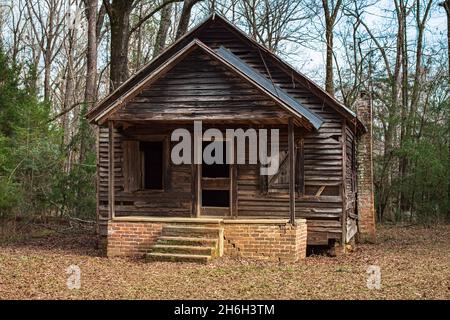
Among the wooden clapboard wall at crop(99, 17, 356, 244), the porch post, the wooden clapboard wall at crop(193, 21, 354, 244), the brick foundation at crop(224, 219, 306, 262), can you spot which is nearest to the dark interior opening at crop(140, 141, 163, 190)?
the wooden clapboard wall at crop(99, 17, 356, 244)

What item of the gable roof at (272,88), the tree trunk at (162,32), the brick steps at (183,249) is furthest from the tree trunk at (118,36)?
the brick steps at (183,249)

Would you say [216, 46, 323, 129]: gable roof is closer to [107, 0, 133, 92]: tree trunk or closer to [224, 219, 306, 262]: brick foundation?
[224, 219, 306, 262]: brick foundation

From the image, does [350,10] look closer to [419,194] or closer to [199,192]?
[419,194]

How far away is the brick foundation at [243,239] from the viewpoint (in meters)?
12.8

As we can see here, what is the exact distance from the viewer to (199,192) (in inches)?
567

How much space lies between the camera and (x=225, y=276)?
10.7m

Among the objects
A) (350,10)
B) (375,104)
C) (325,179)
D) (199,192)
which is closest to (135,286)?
(199,192)

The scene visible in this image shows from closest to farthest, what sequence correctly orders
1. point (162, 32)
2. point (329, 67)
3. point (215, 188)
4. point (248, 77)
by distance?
point (248, 77) → point (215, 188) → point (329, 67) → point (162, 32)

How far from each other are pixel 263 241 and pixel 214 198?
5.11 meters

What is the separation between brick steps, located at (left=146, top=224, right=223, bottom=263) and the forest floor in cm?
29

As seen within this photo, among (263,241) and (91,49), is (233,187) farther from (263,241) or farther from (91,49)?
(91,49)

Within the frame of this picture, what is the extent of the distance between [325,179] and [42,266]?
699cm

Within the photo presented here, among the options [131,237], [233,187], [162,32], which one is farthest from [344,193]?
[162,32]

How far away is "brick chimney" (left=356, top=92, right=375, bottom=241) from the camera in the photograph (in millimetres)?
17688
